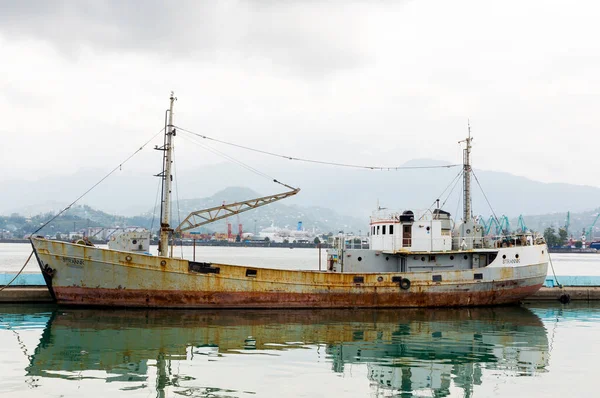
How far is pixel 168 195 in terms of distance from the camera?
2678 cm

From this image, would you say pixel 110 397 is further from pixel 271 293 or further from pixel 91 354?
pixel 271 293

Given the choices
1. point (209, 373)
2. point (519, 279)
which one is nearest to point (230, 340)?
point (209, 373)

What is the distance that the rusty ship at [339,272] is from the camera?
25.1 metres

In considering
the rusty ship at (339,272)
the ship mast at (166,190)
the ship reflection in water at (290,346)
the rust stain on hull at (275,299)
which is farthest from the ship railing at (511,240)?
the ship mast at (166,190)

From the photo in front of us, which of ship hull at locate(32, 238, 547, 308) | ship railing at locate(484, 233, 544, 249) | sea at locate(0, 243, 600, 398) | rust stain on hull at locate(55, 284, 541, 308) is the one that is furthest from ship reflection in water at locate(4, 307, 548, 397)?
ship railing at locate(484, 233, 544, 249)

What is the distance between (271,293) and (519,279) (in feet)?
41.2

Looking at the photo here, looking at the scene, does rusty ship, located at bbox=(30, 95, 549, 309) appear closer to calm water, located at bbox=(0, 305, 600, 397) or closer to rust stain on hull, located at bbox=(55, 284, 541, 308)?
rust stain on hull, located at bbox=(55, 284, 541, 308)

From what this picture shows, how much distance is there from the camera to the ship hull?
2500 cm

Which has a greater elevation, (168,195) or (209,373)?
(168,195)

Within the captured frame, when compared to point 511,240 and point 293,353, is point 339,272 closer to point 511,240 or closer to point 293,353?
A: point 511,240

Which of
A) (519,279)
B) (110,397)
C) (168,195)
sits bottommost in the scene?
(110,397)

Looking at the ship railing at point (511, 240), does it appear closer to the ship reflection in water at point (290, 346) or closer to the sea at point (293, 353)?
the ship reflection in water at point (290, 346)

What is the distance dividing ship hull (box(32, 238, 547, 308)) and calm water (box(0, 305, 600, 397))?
0.68m

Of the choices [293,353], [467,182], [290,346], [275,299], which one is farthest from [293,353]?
[467,182]
